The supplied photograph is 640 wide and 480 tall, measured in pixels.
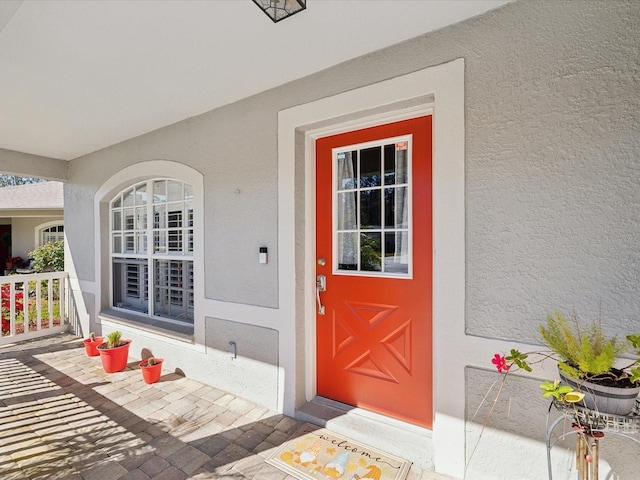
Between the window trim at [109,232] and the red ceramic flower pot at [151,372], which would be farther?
the window trim at [109,232]

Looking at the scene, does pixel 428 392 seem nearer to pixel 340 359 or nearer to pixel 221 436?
pixel 340 359

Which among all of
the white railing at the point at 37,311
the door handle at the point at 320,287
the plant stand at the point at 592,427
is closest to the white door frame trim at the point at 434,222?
the door handle at the point at 320,287

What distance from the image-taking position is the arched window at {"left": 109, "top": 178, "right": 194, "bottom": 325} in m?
3.74

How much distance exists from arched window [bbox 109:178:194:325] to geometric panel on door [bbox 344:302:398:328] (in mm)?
2167

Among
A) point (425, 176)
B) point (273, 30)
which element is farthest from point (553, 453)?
point (273, 30)

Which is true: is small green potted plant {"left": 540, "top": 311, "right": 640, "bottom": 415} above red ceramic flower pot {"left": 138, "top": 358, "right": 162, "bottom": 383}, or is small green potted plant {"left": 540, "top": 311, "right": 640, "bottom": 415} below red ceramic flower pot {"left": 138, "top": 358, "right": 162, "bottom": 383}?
above

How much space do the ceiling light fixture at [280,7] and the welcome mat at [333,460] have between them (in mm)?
2722

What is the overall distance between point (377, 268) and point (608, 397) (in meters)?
1.46

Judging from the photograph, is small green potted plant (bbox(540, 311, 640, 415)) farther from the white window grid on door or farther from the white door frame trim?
the white window grid on door

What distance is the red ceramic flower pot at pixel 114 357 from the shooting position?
135 inches

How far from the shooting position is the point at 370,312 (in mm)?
2455

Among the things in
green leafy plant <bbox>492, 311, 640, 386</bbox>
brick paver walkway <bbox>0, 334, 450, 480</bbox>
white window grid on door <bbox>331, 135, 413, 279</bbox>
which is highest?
white window grid on door <bbox>331, 135, 413, 279</bbox>

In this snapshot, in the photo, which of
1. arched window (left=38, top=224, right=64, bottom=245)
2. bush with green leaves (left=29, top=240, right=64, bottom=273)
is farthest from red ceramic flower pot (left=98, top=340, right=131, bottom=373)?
arched window (left=38, top=224, right=64, bottom=245)

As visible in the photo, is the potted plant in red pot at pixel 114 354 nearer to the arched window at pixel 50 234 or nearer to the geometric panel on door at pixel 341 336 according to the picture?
the geometric panel on door at pixel 341 336
